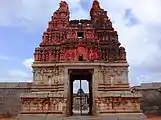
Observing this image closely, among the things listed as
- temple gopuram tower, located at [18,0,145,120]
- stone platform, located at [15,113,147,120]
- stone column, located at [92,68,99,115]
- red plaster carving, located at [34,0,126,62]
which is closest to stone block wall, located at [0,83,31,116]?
temple gopuram tower, located at [18,0,145,120]

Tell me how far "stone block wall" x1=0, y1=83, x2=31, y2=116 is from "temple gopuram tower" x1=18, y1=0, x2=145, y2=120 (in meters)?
7.31

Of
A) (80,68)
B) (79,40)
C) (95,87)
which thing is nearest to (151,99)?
(95,87)

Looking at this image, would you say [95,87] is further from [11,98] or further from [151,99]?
[11,98]

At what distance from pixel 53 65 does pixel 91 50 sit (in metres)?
3.38

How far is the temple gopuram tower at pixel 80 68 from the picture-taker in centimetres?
1909

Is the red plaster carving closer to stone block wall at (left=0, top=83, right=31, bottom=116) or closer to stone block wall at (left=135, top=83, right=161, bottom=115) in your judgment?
stone block wall at (left=0, top=83, right=31, bottom=116)

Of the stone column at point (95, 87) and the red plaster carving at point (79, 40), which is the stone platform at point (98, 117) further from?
the red plaster carving at point (79, 40)

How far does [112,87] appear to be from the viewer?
20.2 meters

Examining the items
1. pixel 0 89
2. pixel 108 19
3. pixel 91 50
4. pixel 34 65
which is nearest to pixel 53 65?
pixel 34 65

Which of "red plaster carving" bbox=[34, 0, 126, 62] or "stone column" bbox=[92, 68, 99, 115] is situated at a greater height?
"red plaster carving" bbox=[34, 0, 126, 62]

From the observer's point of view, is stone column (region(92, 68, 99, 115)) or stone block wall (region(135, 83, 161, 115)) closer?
stone column (region(92, 68, 99, 115))

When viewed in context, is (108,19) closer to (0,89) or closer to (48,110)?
(48,110)

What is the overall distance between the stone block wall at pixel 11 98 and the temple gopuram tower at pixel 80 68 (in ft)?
24.0

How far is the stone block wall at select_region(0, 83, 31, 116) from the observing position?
87.6 ft
